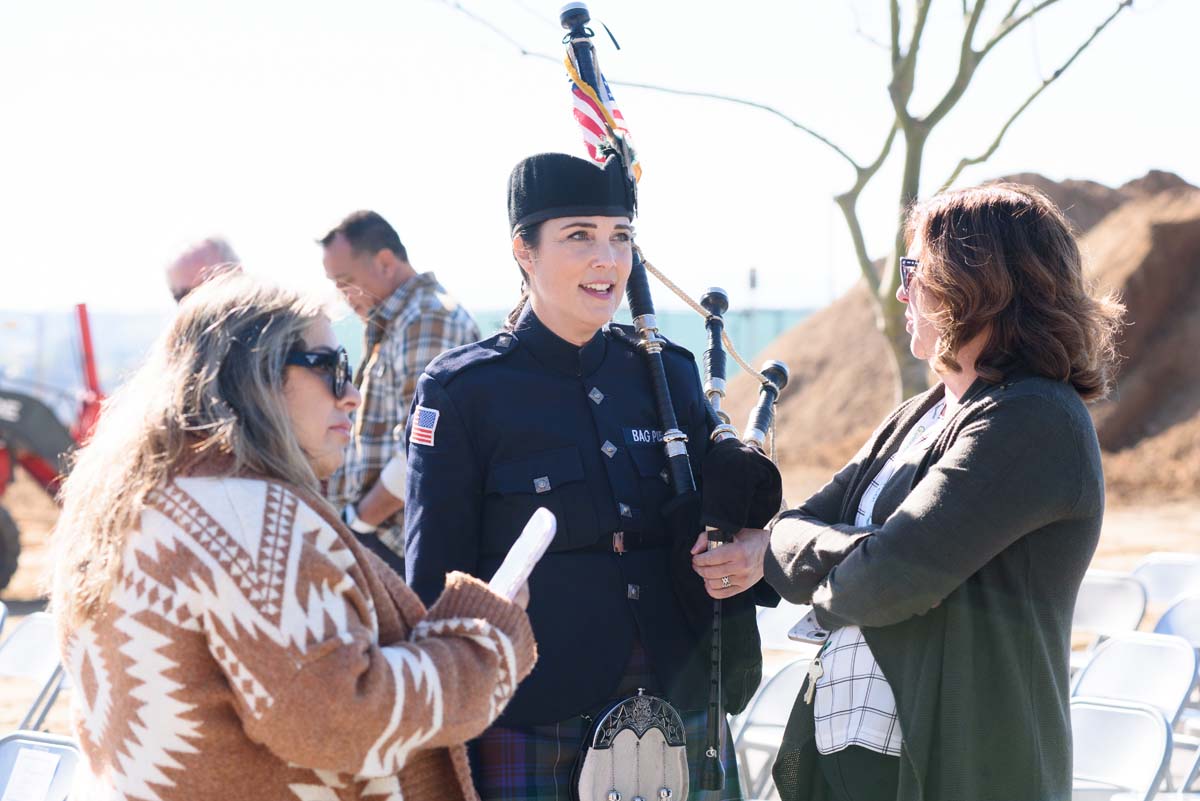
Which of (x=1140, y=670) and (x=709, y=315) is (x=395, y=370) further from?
(x=1140, y=670)

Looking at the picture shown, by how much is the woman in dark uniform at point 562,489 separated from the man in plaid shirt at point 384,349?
128 centimetres

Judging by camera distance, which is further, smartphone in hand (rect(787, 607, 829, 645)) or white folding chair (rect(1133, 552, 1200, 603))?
white folding chair (rect(1133, 552, 1200, 603))

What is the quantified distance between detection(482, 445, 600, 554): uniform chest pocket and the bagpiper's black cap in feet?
1.59

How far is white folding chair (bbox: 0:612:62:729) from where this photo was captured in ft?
12.5

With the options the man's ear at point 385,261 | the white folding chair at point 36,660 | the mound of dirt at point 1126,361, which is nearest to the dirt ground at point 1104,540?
the mound of dirt at point 1126,361

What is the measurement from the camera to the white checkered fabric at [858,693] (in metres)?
2.02

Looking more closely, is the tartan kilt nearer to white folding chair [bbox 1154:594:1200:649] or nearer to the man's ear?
the man's ear

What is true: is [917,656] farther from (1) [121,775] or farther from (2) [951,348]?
(1) [121,775]

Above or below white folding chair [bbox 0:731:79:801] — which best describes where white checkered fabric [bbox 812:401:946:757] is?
above

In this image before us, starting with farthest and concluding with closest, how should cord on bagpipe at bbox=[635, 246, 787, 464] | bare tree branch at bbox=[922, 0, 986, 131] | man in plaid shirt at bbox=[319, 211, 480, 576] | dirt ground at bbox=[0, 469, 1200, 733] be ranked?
1. dirt ground at bbox=[0, 469, 1200, 733]
2. bare tree branch at bbox=[922, 0, 986, 131]
3. man in plaid shirt at bbox=[319, 211, 480, 576]
4. cord on bagpipe at bbox=[635, 246, 787, 464]

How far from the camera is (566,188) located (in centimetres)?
233

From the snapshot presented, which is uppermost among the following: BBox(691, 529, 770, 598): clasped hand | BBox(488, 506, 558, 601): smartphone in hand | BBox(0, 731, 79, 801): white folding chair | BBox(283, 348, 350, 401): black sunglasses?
BBox(283, 348, 350, 401): black sunglasses

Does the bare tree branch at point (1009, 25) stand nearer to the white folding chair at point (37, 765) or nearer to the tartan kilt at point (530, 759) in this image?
the tartan kilt at point (530, 759)

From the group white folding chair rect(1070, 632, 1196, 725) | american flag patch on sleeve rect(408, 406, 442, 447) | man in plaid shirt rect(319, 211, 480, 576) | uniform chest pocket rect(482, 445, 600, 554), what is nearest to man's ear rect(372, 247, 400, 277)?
man in plaid shirt rect(319, 211, 480, 576)
